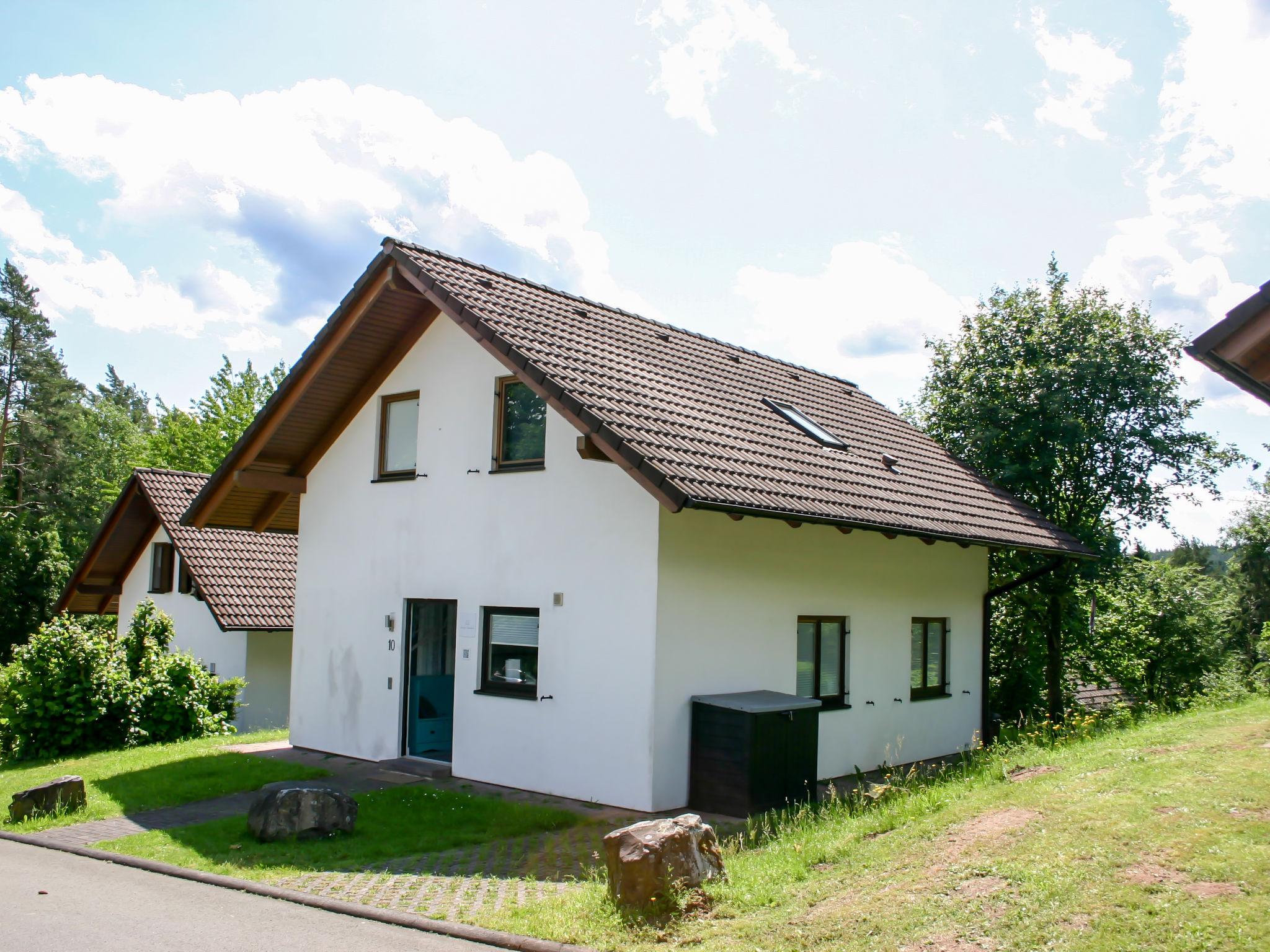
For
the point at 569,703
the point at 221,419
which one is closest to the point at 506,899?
the point at 569,703

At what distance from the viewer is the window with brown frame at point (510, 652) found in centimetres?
1255

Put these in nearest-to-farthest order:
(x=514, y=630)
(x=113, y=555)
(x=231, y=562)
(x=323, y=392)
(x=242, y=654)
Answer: (x=514, y=630) < (x=323, y=392) < (x=242, y=654) < (x=231, y=562) < (x=113, y=555)

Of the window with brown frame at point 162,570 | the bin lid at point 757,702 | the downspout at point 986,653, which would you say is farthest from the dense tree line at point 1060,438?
the window with brown frame at point 162,570

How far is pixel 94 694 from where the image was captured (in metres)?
17.2

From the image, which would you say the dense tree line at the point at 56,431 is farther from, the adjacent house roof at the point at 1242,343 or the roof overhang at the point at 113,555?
the adjacent house roof at the point at 1242,343

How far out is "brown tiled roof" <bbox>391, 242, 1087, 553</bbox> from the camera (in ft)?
37.1

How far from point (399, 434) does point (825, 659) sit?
655 centimetres

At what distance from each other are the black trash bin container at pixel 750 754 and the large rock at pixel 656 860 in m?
3.24

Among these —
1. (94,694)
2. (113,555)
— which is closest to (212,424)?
(113,555)

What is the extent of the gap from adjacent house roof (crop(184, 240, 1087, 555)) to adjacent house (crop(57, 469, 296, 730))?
5353 millimetres

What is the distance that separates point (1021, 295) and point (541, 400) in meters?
13.5

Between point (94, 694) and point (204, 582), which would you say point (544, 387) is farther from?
point (204, 582)

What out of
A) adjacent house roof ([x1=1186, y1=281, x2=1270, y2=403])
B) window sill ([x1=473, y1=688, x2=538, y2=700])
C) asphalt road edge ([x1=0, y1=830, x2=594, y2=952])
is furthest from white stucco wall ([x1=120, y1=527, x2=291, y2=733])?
adjacent house roof ([x1=1186, y1=281, x2=1270, y2=403])

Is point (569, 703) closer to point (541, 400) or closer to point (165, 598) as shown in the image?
point (541, 400)
